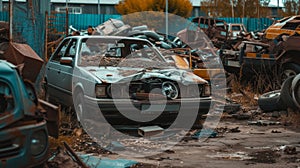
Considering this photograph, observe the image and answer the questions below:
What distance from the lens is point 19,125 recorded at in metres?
3.98

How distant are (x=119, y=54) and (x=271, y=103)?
10.2 ft

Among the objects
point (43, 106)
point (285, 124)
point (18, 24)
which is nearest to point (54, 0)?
point (18, 24)

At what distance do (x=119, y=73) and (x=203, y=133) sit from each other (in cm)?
159

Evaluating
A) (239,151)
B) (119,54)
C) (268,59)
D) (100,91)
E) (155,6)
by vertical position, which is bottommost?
(239,151)

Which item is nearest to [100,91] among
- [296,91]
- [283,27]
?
[296,91]

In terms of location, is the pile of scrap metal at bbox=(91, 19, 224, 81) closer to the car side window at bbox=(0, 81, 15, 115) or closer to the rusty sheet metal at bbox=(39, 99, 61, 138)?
the rusty sheet metal at bbox=(39, 99, 61, 138)

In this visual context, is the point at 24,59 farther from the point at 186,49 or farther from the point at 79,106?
the point at 186,49

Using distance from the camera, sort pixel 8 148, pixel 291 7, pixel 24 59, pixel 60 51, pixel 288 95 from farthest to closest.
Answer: pixel 291 7 < pixel 60 51 < pixel 288 95 < pixel 24 59 < pixel 8 148

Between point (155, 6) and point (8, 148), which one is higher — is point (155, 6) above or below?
above

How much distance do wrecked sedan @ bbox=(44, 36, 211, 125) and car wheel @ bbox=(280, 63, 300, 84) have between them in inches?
156

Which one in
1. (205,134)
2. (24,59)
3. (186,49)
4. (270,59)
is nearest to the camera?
(24,59)

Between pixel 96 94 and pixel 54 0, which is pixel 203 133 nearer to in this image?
pixel 96 94

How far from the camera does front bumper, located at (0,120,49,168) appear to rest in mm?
3785

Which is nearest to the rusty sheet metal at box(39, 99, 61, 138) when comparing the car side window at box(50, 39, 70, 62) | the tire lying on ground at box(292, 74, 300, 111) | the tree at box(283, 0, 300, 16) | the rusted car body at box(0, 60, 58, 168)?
the rusted car body at box(0, 60, 58, 168)
